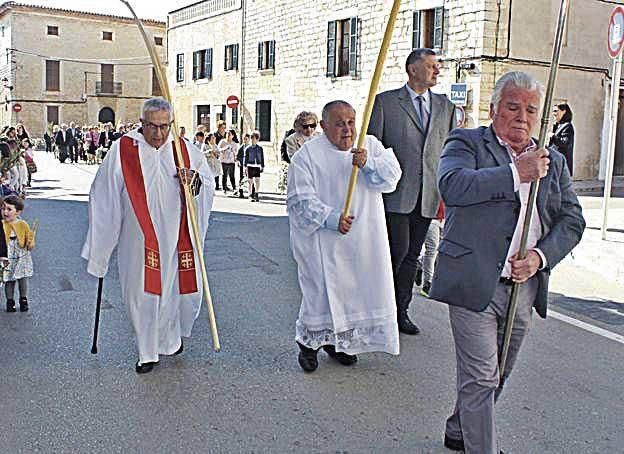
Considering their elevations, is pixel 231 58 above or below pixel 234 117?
above

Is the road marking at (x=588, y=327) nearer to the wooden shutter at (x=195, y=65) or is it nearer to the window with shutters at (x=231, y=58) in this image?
the window with shutters at (x=231, y=58)

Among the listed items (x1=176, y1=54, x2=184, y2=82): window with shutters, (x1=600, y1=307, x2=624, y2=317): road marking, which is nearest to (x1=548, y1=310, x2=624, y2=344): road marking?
(x1=600, y1=307, x2=624, y2=317): road marking

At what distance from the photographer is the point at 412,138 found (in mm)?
6012

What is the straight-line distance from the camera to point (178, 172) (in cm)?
525

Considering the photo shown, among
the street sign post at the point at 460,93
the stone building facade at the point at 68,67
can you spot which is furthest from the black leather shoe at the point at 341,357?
the stone building facade at the point at 68,67

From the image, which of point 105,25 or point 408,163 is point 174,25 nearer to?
point 105,25

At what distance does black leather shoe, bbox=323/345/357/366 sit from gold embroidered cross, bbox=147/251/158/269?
50.9 inches

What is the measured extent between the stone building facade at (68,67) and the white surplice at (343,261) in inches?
2205

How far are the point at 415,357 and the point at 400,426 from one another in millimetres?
1289

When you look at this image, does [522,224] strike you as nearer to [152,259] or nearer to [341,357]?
[341,357]

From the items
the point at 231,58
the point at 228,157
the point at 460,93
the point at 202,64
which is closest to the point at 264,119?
the point at 231,58

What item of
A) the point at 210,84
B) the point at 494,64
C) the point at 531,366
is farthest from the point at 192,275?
the point at 210,84

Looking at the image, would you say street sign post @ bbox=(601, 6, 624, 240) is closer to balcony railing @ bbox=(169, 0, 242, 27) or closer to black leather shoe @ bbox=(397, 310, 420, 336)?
black leather shoe @ bbox=(397, 310, 420, 336)

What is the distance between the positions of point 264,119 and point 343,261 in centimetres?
2516
